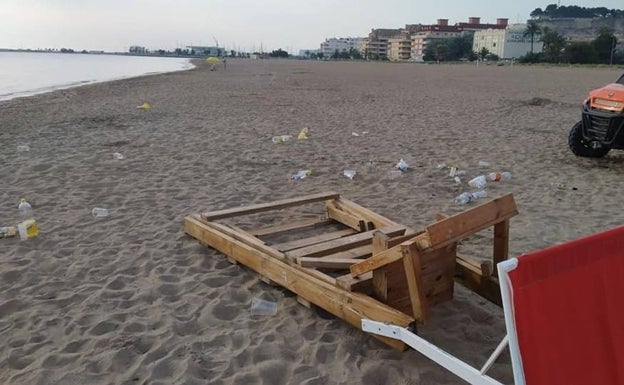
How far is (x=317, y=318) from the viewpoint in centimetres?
345

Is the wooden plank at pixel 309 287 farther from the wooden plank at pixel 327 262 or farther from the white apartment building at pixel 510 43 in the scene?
the white apartment building at pixel 510 43

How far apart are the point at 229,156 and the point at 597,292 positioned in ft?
23.2

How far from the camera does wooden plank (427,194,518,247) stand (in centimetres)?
264

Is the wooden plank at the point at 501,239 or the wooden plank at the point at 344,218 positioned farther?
the wooden plank at the point at 344,218

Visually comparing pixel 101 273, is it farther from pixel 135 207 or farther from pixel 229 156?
pixel 229 156

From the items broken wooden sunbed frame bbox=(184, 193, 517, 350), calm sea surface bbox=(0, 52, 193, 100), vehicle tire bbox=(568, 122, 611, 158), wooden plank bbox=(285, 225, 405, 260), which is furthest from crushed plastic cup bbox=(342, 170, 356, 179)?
calm sea surface bbox=(0, 52, 193, 100)

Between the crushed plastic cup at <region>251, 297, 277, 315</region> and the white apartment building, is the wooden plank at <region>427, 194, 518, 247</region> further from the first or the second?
the white apartment building

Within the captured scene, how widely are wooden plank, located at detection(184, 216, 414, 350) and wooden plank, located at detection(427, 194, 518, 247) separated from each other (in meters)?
0.52

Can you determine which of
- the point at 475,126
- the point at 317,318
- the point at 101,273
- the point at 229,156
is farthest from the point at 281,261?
the point at 475,126

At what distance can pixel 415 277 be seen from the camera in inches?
109

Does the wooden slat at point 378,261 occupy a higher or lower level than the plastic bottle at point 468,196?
higher

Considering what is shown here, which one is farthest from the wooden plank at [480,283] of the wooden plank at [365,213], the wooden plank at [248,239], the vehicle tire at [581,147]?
the vehicle tire at [581,147]

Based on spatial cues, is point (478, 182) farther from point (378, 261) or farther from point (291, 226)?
point (378, 261)

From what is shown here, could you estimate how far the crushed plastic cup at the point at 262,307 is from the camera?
11.6 feet
